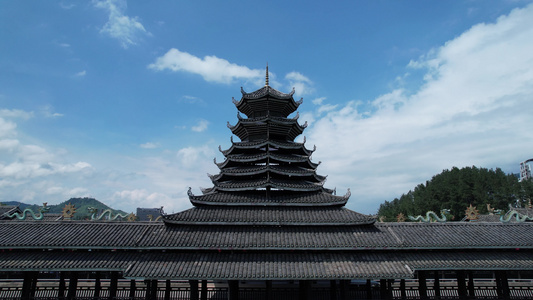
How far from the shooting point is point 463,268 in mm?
21531

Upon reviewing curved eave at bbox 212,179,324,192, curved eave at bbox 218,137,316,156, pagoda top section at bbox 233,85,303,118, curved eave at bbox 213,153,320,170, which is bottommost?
curved eave at bbox 212,179,324,192

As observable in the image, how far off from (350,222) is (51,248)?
22.4 metres

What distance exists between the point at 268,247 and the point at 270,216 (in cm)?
309

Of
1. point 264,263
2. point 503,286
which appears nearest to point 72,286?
point 264,263

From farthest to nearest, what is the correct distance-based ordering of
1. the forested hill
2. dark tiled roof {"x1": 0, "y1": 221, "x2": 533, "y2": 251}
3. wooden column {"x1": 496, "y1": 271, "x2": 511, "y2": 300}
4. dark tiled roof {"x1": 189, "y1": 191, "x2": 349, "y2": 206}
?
1. the forested hill
2. dark tiled roof {"x1": 189, "y1": 191, "x2": 349, "y2": 206}
3. wooden column {"x1": 496, "y1": 271, "x2": 511, "y2": 300}
4. dark tiled roof {"x1": 0, "y1": 221, "x2": 533, "y2": 251}

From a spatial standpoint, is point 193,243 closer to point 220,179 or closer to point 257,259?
point 257,259

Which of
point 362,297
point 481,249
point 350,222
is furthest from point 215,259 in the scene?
point 481,249

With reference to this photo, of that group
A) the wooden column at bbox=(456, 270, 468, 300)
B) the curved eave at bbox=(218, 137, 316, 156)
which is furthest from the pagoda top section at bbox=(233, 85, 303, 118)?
the wooden column at bbox=(456, 270, 468, 300)

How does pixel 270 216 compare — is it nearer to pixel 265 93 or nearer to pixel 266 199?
pixel 266 199

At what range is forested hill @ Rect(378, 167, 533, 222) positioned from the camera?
73.6 meters

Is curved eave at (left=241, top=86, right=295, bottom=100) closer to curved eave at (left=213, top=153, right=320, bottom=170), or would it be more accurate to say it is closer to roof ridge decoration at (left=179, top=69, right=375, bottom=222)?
roof ridge decoration at (left=179, top=69, right=375, bottom=222)

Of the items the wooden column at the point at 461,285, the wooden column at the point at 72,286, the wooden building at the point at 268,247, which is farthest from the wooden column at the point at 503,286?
the wooden column at the point at 72,286

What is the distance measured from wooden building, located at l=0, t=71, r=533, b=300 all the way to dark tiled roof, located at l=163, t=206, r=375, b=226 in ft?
0.27

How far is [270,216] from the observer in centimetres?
2448
